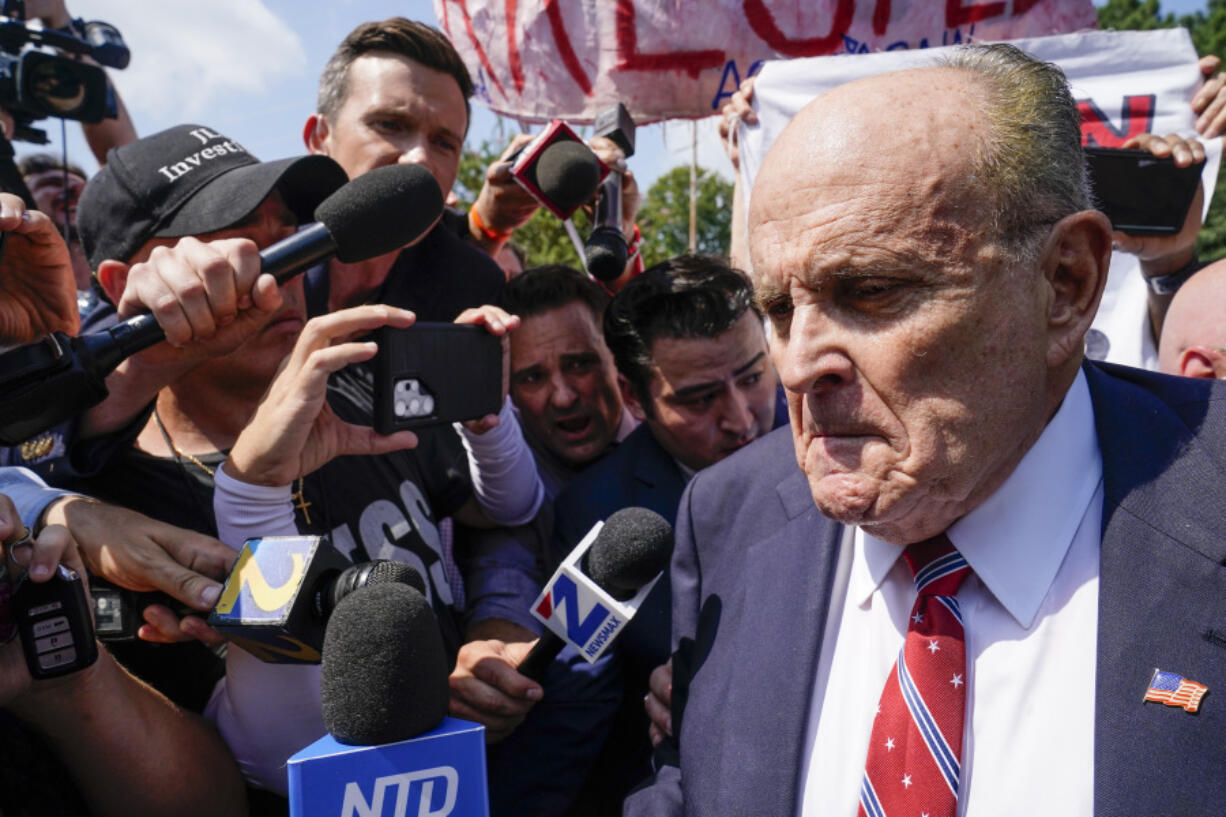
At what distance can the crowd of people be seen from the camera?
1.27 meters

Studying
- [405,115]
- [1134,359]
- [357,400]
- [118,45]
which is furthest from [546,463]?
[118,45]

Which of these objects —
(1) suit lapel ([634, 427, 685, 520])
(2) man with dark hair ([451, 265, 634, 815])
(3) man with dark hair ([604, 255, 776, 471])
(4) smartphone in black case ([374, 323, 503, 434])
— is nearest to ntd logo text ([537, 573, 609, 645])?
(2) man with dark hair ([451, 265, 634, 815])

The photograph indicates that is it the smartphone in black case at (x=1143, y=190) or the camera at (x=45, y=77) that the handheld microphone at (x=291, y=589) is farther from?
the camera at (x=45, y=77)

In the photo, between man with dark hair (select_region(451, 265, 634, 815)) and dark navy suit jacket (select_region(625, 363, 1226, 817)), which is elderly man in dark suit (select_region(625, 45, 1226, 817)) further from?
man with dark hair (select_region(451, 265, 634, 815))

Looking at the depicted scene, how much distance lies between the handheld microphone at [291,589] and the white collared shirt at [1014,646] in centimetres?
72

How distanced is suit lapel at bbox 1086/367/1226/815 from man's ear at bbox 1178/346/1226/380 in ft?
3.18

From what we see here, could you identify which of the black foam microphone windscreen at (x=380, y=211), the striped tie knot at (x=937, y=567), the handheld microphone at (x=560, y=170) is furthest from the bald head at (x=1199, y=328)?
the black foam microphone windscreen at (x=380, y=211)

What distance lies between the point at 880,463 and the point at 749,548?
46cm

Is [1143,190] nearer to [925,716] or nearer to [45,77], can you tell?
[925,716]

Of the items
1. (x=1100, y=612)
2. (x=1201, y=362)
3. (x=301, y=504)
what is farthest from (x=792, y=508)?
(x=1201, y=362)

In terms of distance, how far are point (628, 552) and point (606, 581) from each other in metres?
0.07

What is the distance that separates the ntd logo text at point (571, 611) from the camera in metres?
1.62

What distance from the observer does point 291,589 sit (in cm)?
134

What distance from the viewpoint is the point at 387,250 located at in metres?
1.88
